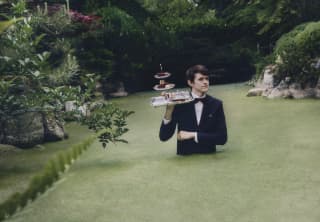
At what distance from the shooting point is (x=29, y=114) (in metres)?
5.44

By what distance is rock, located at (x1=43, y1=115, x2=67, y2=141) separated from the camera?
18.2ft

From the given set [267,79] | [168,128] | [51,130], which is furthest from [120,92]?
[168,128]

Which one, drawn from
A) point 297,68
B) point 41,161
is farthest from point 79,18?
point 41,161

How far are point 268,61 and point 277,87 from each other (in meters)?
1.62

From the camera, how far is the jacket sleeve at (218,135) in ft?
13.5

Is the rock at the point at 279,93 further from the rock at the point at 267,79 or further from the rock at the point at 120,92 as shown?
the rock at the point at 120,92

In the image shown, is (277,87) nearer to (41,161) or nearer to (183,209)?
(41,161)

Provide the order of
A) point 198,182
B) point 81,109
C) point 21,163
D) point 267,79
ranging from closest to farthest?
1. point 198,182
2. point 21,163
3. point 81,109
4. point 267,79

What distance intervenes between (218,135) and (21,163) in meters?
1.85

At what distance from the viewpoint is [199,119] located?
420 cm

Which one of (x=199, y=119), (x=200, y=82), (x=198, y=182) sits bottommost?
(x=198, y=182)

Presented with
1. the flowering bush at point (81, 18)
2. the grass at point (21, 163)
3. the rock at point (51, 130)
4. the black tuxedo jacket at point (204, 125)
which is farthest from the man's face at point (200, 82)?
the flowering bush at point (81, 18)

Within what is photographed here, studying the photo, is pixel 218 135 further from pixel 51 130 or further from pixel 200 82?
pixel 51 130

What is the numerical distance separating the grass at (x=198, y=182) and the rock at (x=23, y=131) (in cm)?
74
